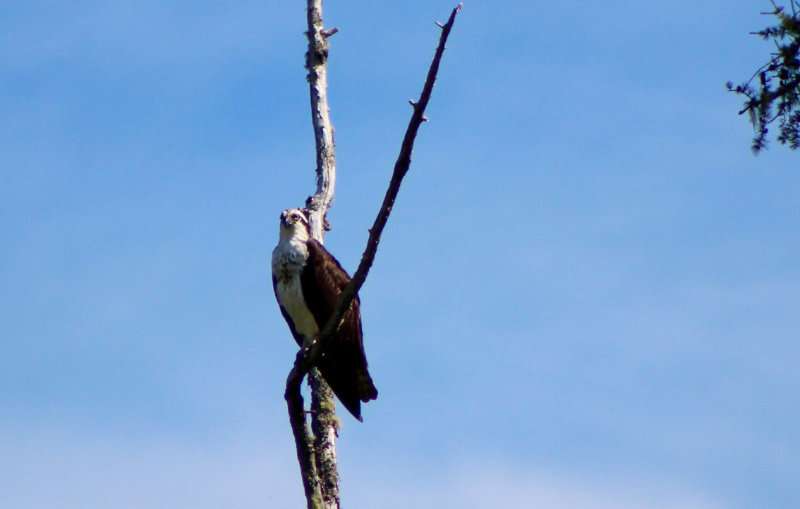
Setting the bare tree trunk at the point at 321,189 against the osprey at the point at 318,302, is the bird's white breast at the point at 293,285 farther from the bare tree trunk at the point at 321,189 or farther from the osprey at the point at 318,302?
the bare tree trunk at the point at 321,189

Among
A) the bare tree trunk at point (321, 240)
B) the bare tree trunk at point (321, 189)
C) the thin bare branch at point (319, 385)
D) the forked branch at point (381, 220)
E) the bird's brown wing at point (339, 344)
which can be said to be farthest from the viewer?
the bird's brown wing at point (339, 344)

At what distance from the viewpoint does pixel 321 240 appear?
7.84 m

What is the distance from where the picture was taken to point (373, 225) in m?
5.15

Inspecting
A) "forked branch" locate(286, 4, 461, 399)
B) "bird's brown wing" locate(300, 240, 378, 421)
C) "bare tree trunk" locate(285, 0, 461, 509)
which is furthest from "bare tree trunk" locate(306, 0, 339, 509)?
"forked branch" locate(286, 4, 461, 399)

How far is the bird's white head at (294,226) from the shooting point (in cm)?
762

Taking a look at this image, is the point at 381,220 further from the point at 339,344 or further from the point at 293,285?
the point at 293,285

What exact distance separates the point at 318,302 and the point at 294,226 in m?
0.63

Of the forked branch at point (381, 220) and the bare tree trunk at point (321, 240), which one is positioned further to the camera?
the bare tree trunk at point (321, 240)

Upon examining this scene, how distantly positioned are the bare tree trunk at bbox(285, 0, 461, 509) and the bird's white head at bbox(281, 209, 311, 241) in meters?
0.07

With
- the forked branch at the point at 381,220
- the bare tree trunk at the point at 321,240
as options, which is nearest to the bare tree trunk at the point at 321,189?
the bare tree trunk at the point at 321,240

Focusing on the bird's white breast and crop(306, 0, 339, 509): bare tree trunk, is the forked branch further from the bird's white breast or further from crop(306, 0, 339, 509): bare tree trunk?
the bird's white breast

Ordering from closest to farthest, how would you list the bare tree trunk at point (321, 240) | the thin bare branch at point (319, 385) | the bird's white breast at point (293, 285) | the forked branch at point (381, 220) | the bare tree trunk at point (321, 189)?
1. the forked branch at point (381, 220)
2. the bare tree trunk at point (321, 240)
3. the thin bare branch at point (319, 385)
4. the bare tree trunk at point (321, 189)
5. the bird's white breast at point (293, 285)

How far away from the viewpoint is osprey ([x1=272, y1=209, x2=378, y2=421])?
711 cm

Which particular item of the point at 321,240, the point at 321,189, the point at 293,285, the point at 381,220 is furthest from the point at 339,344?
the point at 381,220
